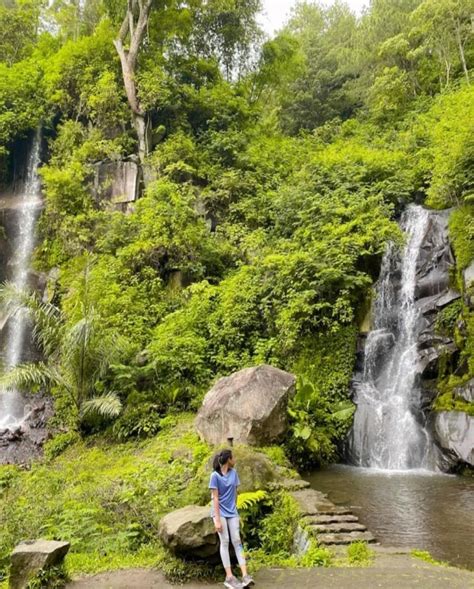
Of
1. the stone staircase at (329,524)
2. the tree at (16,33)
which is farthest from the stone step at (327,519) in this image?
the tree at (16,33)

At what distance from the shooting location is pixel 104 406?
1234cm

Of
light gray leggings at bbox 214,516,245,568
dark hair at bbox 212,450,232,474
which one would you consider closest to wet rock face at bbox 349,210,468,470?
light gray leggings at bbox 214,516,245,568

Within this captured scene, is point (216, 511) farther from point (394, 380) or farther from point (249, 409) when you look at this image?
point (394, 380)

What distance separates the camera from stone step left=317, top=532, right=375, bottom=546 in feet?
20.2

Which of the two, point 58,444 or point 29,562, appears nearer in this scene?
point 29,562

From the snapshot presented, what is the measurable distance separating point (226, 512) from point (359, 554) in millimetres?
1655

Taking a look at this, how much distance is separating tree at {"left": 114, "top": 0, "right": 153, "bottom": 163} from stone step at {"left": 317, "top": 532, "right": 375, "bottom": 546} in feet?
58.7

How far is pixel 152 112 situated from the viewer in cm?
2303

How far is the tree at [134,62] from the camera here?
22.3 m

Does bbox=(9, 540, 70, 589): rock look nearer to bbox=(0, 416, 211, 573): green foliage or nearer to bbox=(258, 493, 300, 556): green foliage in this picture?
bbox=(0, 416, 211, 573): green foliage

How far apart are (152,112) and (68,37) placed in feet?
28.7

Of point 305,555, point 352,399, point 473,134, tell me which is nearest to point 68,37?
point 473,134

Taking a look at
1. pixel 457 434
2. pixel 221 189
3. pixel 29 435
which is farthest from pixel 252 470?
pixel 221 189

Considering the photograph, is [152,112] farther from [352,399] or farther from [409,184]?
[352,399]
